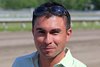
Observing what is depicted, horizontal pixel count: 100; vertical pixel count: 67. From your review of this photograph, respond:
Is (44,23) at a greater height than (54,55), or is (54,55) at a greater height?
(44,23)

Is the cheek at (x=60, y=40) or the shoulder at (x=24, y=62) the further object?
the shoulder at (x=24, y=62)

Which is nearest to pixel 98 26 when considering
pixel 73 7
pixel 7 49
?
pixel 7 49

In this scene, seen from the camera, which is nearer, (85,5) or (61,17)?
(61,17)

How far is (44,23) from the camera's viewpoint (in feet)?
7.13

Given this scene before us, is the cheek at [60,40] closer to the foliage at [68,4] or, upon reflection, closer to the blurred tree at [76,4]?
the foliage at [68,4]

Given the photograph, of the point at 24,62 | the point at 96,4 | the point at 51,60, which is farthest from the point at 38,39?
the point at 96,4

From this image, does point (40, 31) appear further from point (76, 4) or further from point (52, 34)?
point (76, 4)

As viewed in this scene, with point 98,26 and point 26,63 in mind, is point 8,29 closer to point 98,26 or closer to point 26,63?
point 98,26

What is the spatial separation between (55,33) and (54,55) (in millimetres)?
139

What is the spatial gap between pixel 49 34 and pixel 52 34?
2cm

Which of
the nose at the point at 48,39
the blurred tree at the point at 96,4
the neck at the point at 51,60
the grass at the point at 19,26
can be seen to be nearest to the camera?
the nose at the point at 48,39

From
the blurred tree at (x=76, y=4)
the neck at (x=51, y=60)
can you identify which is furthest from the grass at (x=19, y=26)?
the blurred tree at (x=76, y=4)

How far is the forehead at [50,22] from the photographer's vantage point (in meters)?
2.17

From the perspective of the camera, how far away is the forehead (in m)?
2.17
